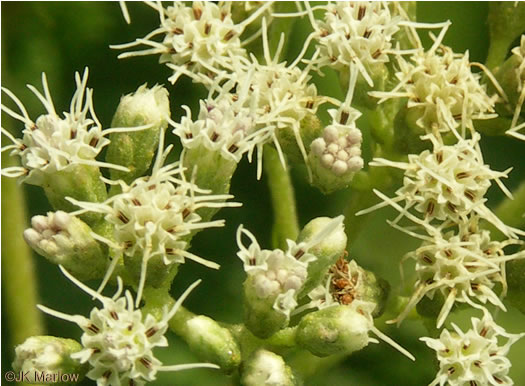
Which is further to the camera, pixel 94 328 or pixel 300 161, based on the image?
pixel 300 161

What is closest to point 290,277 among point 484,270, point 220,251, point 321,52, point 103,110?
point 484,270

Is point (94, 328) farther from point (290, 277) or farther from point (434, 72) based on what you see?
point (434, 72)

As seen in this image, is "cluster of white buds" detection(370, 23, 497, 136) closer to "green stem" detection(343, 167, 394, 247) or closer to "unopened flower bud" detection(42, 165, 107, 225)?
"green stem" detection(343, 167, 394, 247)

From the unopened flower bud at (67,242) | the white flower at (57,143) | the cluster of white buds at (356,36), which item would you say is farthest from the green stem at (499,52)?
the unopened flower bud at (67,242)

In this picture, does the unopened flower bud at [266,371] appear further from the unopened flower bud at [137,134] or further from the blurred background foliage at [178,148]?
the blurred background foliage at [178,148]

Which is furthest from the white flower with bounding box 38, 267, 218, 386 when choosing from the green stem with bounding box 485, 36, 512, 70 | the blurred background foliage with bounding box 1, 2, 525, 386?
the green stem with bounding box 485, 36, 512, 70

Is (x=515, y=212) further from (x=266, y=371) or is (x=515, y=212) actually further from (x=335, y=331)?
(x=266, y=371)
